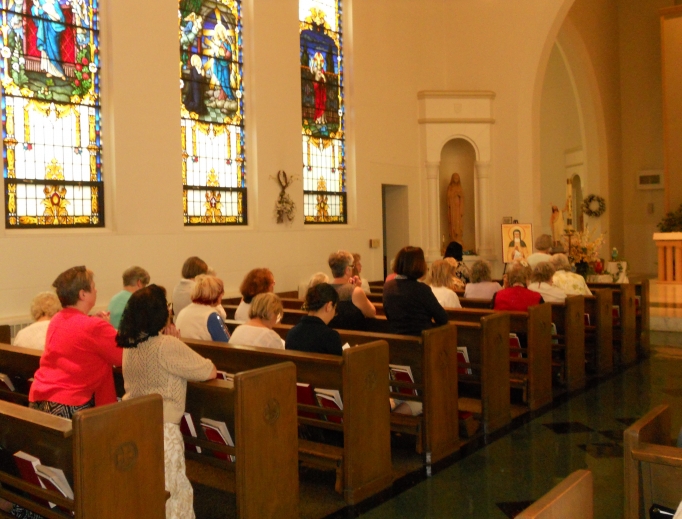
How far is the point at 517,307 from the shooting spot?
19.8 ft

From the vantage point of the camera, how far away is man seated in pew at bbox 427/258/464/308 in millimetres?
6172

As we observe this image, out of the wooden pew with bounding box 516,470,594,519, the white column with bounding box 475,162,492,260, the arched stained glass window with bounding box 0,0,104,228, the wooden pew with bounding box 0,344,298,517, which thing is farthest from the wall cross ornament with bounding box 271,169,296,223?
the wooden pew with bounding box 516,470,594,519

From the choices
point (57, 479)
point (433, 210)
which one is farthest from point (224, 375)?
point (433, 210)

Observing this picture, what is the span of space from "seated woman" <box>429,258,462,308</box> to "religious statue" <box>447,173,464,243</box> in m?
5.72

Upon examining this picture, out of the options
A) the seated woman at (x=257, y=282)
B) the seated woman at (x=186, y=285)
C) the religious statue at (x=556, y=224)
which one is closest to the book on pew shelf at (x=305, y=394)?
the seated woman at (x=257, y=282)

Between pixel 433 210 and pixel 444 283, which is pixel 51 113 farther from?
pixel 433 210

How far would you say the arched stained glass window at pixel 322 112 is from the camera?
10.0m

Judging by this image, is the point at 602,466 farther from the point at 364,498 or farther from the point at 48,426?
the point at 48,426

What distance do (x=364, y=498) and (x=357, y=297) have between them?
1.95m

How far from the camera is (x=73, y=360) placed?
10.8 feet

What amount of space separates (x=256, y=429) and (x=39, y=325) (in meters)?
2.03

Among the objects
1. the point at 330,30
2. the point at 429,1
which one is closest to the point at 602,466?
the point at 330,30

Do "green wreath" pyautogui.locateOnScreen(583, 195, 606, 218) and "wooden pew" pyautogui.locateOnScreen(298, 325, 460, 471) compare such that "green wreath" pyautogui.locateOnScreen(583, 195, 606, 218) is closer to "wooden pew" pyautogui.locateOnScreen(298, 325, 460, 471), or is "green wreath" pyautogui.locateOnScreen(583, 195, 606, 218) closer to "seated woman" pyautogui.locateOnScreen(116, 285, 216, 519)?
"wooden pew" pyautogui.locateOnScreen(298, 325, 460, 471)

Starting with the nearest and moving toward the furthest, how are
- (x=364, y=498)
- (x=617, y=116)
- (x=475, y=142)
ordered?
(x=364, y=498) < (x=475, y=142) < (x=617, y=116)
